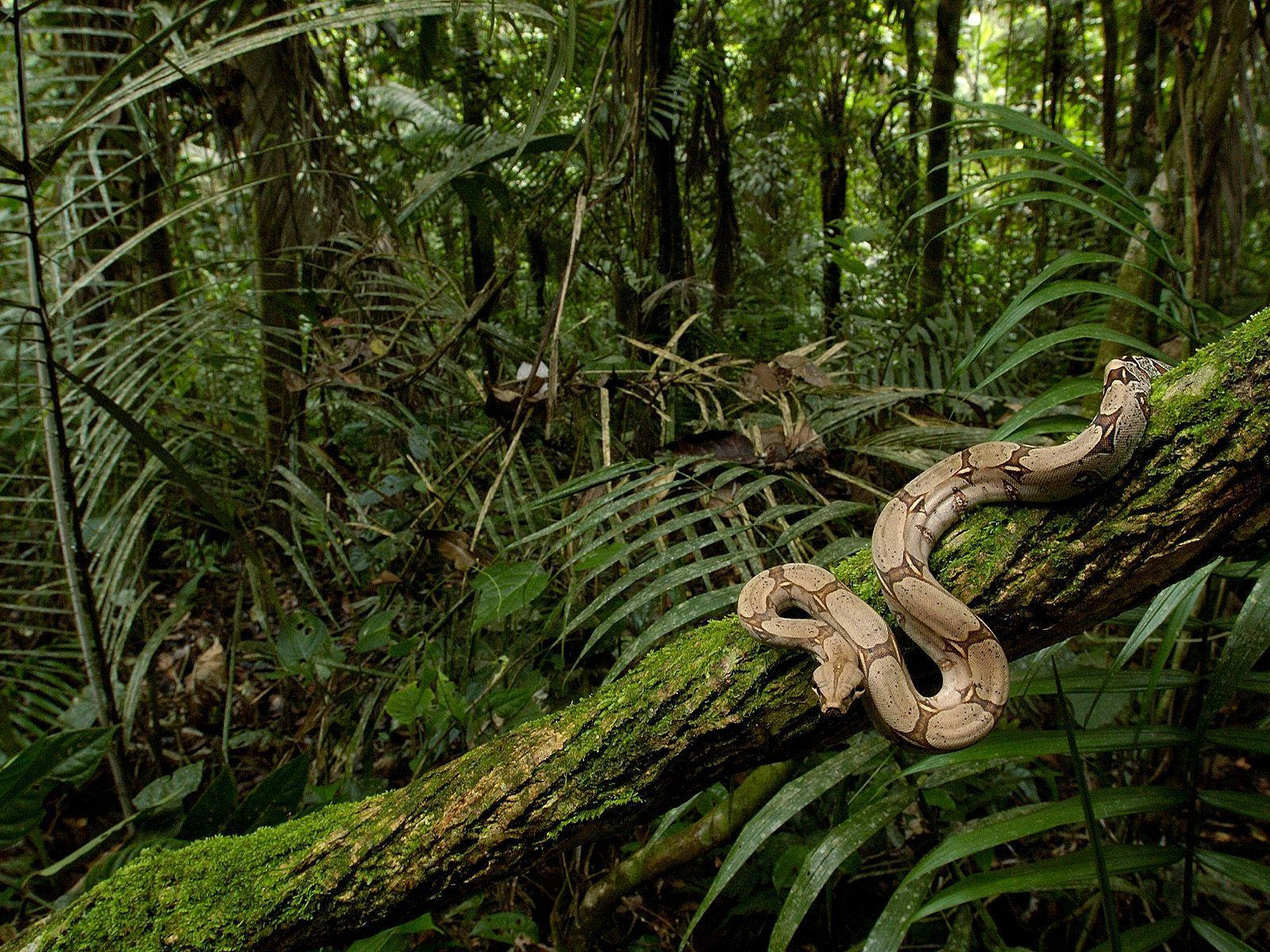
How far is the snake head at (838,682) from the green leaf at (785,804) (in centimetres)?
55

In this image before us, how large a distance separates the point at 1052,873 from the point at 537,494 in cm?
221

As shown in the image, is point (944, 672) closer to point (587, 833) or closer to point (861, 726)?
point (861, 726)

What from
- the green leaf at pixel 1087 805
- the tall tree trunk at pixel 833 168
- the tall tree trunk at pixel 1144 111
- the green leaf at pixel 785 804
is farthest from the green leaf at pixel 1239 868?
the tall tree trunk at pixel 833 168

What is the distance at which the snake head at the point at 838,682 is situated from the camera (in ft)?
4.93

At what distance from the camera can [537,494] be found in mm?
3232

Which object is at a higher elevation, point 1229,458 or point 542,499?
point 1229,458

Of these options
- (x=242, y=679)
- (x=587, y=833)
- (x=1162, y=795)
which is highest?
(x=587, y=833)

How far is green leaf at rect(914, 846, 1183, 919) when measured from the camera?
164cm

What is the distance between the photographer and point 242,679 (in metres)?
4.56

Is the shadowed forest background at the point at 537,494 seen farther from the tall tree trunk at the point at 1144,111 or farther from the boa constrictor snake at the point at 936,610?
the boa constrictor snake at the point at 936,610

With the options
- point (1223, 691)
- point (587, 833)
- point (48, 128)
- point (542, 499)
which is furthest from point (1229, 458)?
point (48, 128)

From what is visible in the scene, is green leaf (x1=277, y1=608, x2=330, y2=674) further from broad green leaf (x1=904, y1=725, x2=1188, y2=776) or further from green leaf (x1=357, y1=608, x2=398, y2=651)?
broad green leaf (x1=904, y1=725, x2=1188, y2=776)

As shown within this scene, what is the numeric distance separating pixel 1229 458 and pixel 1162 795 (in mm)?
923

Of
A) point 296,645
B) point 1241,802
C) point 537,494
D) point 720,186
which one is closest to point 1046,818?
point 1241,802
